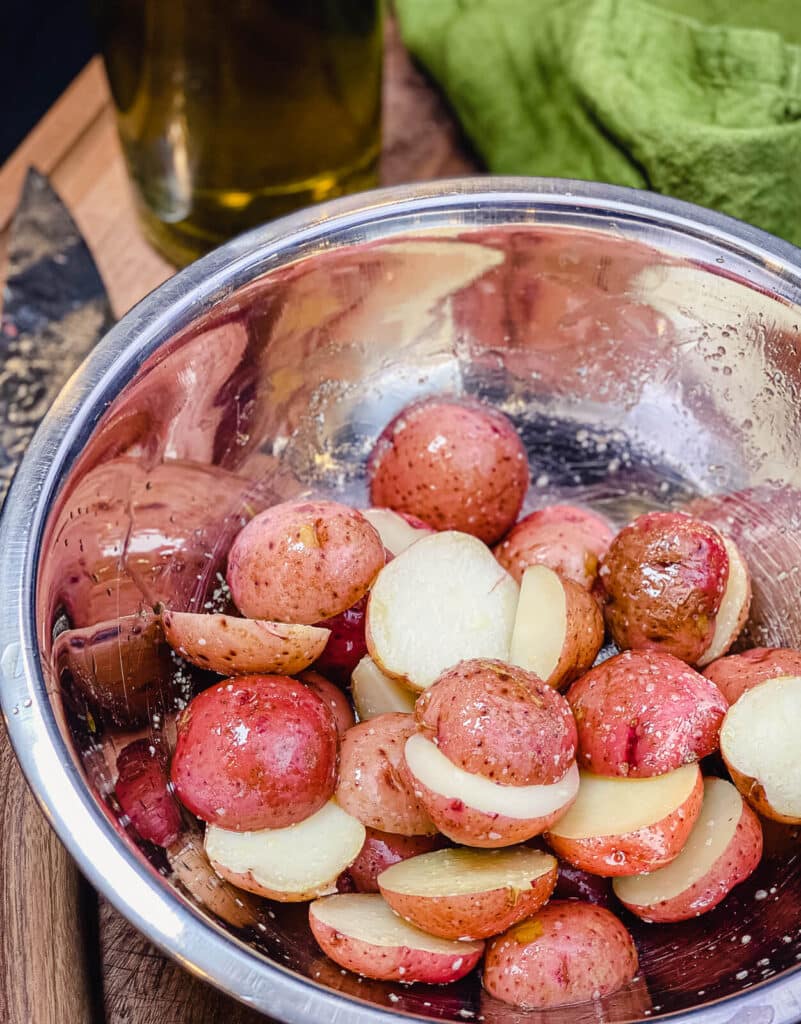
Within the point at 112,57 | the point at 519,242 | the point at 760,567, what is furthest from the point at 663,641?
the point at 112,57

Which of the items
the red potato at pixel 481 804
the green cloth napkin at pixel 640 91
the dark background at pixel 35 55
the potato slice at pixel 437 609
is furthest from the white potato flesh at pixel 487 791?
the dark background at pixel 35 55

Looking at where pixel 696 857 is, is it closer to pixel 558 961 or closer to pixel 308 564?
pixel 558 961

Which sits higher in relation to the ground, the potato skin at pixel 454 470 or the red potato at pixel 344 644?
the potato skin at pixel 454 470

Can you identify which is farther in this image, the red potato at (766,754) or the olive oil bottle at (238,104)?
the olive oil bottle at (238,104)

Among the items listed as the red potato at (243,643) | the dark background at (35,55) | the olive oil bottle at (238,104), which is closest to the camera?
the red potato at (243,643)

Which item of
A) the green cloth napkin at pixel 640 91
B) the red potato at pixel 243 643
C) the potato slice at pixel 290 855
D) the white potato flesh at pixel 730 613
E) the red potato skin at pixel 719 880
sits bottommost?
the red potato skin at pixel 719 880

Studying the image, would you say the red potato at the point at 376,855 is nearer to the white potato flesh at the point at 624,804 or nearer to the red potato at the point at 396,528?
the white potato flesh at the point at 624,804

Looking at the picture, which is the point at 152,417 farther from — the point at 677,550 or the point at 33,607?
the point at 677,550

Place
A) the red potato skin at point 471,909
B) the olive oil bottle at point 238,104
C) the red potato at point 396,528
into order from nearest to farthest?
1. the red potato skin at point 471,909
2. the red potato at point 396,528
3. the olive oil bottle at point 238,104
